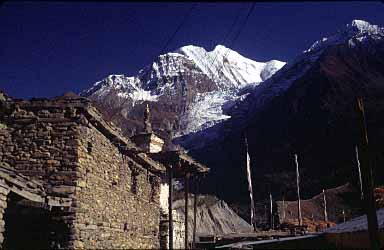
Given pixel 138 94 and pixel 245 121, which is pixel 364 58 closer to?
pixel 245 121

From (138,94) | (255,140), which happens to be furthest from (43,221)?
(138,94)

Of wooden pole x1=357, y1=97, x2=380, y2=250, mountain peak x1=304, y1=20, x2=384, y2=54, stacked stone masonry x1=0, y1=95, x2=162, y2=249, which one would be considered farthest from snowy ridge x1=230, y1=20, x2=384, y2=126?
wooden pole x1=357, y1=97, x2=380, y2=250

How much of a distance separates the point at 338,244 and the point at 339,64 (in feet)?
274

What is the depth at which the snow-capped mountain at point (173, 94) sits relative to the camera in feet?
420

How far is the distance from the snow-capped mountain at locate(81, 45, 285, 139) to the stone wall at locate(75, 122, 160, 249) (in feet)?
305

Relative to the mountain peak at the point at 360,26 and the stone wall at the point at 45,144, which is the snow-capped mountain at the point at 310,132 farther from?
A: the stone wall at the point at 45,144

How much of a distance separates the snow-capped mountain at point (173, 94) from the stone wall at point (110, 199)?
305 feet

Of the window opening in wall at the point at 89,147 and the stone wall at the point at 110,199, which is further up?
the window opening in wall at the point at 89,147

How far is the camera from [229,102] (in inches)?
5591

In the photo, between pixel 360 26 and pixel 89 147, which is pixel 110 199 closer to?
pixel 89 147

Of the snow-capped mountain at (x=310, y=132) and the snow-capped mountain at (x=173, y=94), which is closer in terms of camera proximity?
the snow-capped mountain at (x=310, y=132)

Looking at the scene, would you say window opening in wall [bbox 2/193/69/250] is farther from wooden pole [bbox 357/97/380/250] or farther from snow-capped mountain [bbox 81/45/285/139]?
snow-capped mountain [bbox 81/45/285/139]

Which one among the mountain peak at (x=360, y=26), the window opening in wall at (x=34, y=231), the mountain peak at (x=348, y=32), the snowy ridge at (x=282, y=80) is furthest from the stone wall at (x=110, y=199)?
the mountain peak at (x=360, y=26)

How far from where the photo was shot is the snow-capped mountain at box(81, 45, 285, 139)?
128138 millimetres
